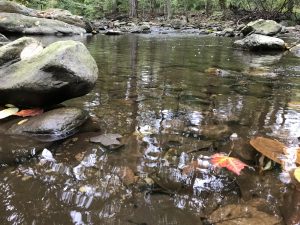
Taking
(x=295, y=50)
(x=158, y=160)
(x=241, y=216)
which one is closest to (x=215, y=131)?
(x=158, y=160)

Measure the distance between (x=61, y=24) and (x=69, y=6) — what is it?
1499cm

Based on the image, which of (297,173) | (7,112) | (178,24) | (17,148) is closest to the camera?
(297,173)

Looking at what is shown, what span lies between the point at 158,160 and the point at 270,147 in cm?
109

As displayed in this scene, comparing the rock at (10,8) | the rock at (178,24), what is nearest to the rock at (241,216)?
the rock at (10,8)

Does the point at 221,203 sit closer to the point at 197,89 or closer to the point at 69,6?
the point at 197,89

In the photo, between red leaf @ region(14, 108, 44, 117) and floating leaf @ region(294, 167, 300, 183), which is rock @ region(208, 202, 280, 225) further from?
red leaf @ region(14, 108, 44, 117)

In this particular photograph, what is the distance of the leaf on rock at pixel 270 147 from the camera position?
316 centimetres

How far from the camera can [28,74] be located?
13.0 ft

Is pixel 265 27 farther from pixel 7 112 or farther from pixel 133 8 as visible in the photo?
pixel 133 8

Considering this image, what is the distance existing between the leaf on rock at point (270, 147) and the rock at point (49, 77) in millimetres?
1982

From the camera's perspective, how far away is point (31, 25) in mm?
16312

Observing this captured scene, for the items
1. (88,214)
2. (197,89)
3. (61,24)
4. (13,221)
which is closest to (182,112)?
(197,89)

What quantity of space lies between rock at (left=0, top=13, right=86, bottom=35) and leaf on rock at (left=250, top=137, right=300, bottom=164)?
14676 millimetres

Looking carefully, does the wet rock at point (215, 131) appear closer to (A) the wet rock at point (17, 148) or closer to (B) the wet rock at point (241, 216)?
(B) the wet rock at point (241, 216)
